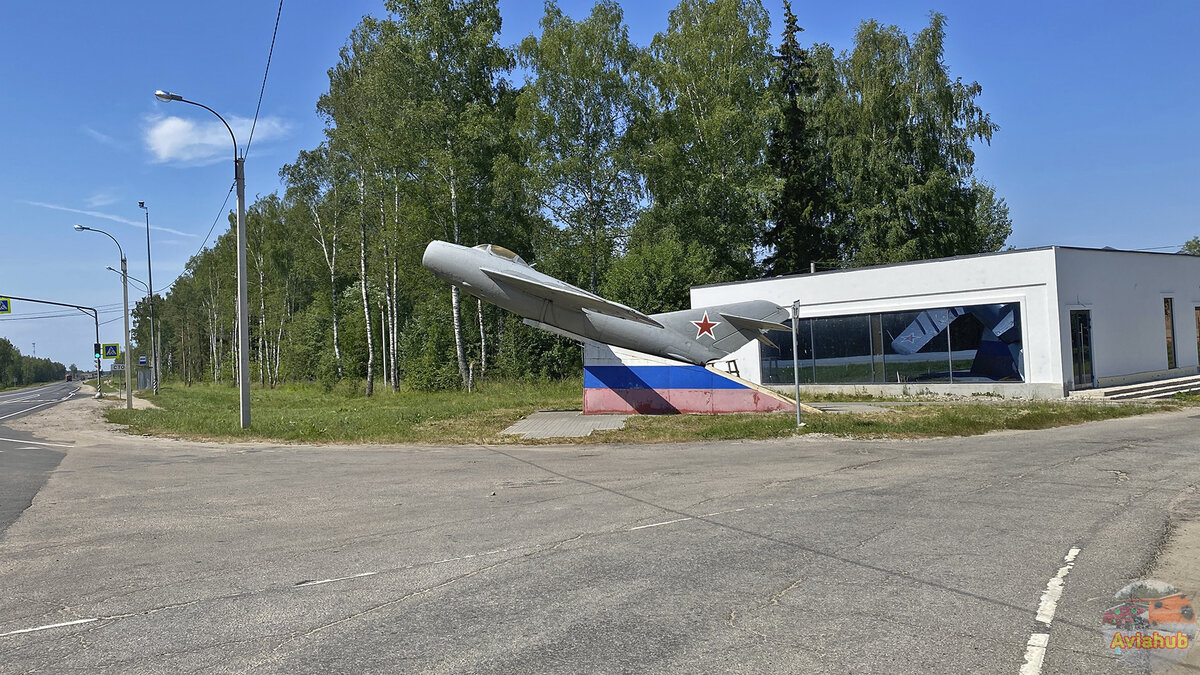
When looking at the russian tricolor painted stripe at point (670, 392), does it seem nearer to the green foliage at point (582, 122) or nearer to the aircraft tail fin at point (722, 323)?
Result: the aircraft tail fin at point (722, 323)

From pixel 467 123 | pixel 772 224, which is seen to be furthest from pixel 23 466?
pixel 772 224

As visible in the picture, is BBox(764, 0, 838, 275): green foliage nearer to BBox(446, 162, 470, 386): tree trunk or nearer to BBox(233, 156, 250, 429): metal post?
BBox(446, 162, 470, 386): tree trunk

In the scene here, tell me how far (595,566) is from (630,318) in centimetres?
1371

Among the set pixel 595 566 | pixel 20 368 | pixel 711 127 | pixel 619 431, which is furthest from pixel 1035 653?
pixel 20 368

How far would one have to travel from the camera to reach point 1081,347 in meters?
22.1

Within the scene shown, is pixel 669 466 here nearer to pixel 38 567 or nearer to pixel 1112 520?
pixel 1112 520

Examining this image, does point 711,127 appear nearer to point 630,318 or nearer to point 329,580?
point 630,318

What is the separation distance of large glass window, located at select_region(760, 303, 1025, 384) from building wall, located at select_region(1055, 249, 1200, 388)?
166 cm

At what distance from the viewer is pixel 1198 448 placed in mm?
12031

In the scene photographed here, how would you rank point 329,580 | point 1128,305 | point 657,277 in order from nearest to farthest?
point 329,580 → point 1128,305 → point 657,277

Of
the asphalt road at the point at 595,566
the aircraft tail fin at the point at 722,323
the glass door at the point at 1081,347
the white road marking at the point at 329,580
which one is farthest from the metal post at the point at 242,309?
the glass door at the point at 1081,347

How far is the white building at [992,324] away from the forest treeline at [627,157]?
7.29 m

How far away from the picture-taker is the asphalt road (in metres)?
4.21

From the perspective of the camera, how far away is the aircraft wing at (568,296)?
1883 centimetres
